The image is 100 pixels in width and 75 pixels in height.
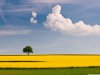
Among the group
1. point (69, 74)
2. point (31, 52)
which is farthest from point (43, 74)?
point (31, 52)

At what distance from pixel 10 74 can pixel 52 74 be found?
11.2ft

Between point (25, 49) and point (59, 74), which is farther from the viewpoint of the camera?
point (25, 49)

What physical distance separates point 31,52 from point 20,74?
6883cm

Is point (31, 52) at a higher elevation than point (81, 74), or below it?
higher

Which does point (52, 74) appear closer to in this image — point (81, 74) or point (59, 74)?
point (59, 74)

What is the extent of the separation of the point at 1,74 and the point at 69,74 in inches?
214

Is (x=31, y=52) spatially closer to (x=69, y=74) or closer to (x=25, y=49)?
(x=25, y=49)

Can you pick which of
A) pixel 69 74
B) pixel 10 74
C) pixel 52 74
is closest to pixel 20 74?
pixel 10 74

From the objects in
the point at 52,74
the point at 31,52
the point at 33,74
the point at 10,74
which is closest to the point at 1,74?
the point at 10,74

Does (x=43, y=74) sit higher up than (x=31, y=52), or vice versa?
(x=31, y=52)

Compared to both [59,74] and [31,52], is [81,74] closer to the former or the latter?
[59,74]

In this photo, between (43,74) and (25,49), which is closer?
(43,74)

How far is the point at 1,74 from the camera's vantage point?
21.9 meters

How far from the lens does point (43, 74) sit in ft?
72.7
